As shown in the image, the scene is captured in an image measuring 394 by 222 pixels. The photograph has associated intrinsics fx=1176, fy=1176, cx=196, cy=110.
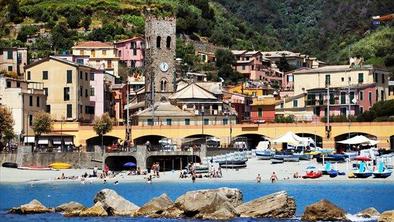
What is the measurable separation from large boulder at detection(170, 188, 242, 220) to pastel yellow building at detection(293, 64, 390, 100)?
7183 cm

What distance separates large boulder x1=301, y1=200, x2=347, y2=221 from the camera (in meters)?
58.5

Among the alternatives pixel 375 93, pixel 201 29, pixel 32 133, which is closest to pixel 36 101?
pixel 32 133

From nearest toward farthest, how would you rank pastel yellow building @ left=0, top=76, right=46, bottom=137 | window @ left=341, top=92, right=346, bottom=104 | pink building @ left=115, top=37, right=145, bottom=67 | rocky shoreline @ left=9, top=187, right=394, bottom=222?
rocky shoreline @ left=9, top=187, right=394, bottom=222 → pastel yellow building @ left=0, top=76, right=46, bottom=137 → window @ left=341, top=92, right=346, bottom=104 → pink building @ left=115, top=37, right=145, bottom=67

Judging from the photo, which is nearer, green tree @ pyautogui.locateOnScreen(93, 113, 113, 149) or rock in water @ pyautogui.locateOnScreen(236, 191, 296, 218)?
rock in water @ pyautogui.locateOnScreen(236, 191, 296, 218)

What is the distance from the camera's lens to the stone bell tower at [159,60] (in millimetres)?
132250

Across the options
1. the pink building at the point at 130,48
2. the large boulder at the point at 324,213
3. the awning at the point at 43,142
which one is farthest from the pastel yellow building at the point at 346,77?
the large boulder at the point at 324,213

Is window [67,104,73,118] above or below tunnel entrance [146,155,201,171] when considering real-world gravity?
above

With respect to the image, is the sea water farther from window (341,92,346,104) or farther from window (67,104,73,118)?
window (341,92,346,104)

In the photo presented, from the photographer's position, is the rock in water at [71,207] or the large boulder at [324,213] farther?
the rock in water at [71,207]

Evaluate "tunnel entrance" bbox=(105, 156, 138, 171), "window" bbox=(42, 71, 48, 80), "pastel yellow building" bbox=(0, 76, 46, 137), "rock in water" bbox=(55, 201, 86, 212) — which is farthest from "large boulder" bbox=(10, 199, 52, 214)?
"window" bbox=(42, 71, 48, 80)

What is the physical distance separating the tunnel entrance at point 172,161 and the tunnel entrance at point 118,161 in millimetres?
1649

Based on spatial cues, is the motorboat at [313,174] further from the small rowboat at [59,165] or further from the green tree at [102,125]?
the green tree at [102,125]

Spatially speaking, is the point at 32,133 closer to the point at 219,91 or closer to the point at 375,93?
the point at 219,91

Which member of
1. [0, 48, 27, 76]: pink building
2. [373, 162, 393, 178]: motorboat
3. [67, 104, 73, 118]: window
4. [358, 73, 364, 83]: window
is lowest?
[373, 162, 393, 178]: motorboat
